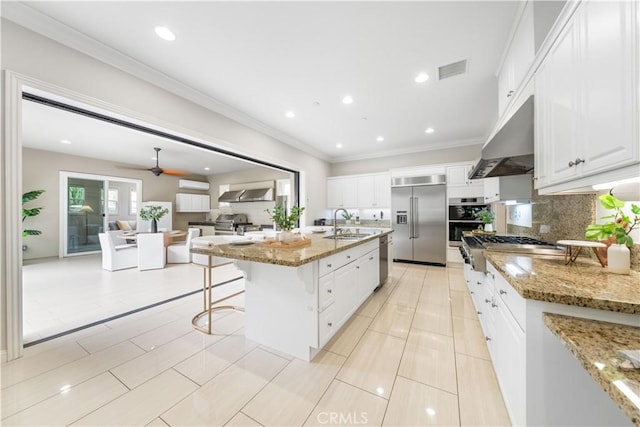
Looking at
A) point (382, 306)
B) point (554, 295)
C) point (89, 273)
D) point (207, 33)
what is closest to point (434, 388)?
point (554, 295)

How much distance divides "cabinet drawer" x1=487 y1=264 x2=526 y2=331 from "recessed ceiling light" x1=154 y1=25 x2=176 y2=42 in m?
3.16

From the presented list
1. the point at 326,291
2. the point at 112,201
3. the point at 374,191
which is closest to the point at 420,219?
the point at 374,191

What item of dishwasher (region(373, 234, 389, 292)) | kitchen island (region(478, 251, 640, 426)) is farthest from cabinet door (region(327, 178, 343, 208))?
kitchen island (region(478, 251, 640, 426))

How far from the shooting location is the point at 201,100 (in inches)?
117

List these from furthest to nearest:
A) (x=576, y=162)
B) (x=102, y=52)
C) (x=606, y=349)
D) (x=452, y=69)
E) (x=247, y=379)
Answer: (x=452, y=69)
(x=102, y=52)
(x=247, y=379)
(x=576, y=162)
(x=606, y=349)

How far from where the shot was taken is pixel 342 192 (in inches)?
235

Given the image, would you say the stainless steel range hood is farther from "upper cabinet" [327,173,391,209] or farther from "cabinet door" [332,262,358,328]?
"upper cabinet" [327,173,391,209]

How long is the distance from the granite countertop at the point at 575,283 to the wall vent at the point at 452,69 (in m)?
2.13

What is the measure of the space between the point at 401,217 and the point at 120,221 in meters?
7.92

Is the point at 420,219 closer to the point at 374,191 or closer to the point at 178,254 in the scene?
the point at 374,191

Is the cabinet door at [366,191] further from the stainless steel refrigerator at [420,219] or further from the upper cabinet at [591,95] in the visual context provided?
the upper cabinet at [591,95]

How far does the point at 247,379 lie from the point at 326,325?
0.68 m

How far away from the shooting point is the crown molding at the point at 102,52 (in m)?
1.73

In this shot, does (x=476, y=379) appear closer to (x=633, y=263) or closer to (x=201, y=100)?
(x=633, y=263)
